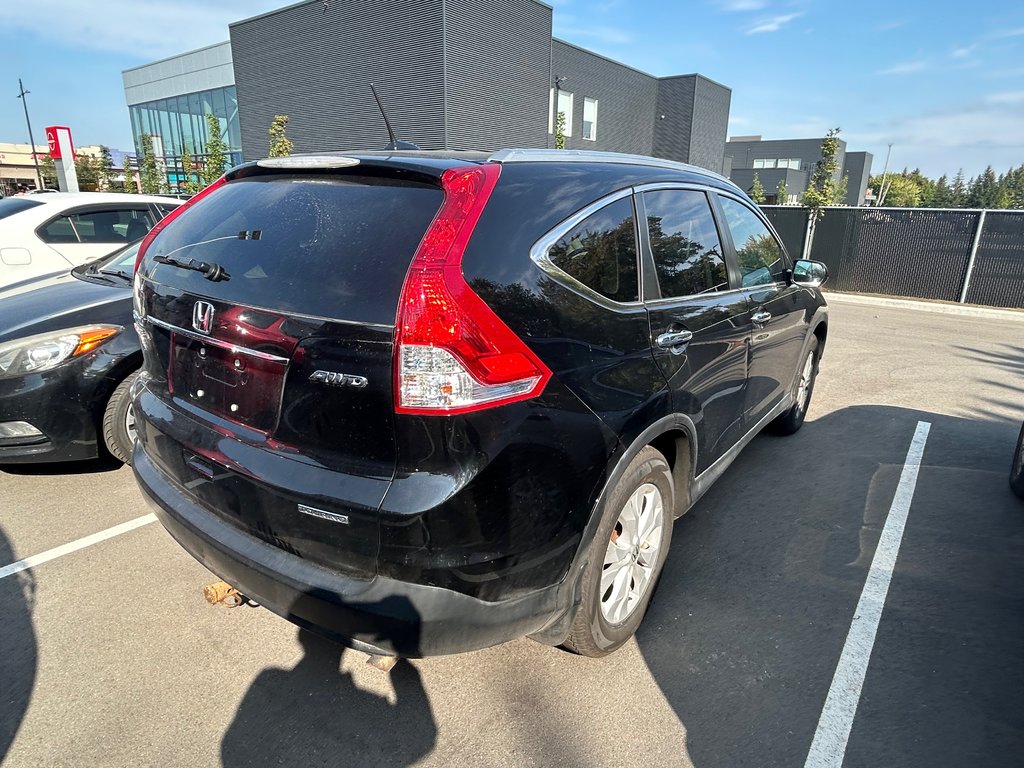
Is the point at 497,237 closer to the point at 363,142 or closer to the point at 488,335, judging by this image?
the point at 488,335

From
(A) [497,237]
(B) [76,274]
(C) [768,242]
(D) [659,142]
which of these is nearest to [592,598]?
(A) [497,237]

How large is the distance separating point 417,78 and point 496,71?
3.46m

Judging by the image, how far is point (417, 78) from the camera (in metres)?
24.2

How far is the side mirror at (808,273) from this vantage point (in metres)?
4.22

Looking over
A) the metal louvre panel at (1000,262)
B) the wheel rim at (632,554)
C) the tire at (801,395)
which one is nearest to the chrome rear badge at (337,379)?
the wheel rim at (632,554)

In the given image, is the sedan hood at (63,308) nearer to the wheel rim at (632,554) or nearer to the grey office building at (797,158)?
the wheel rim at (632,554)

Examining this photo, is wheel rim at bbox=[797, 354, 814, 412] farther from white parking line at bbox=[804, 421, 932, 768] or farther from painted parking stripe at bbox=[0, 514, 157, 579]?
painted parking stripe at bbox=[0, 514, 157, 579]

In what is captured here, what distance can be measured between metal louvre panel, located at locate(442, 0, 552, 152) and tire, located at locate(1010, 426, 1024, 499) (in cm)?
2034

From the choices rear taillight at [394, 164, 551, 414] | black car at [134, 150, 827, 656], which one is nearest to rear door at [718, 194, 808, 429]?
black car at [134, 150, 827, 656]

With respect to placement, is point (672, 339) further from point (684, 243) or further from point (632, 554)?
point (632, 554)

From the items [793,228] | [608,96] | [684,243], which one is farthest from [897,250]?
[608,96]

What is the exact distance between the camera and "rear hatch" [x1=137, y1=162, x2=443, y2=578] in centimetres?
174

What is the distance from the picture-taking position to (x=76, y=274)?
466 centimetres

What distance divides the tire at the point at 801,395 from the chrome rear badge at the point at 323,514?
3.76 metres
